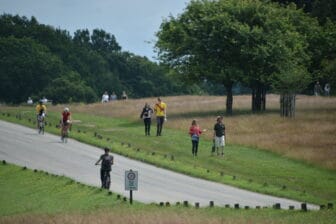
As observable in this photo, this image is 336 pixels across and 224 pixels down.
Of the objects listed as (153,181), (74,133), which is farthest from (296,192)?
(74,133)

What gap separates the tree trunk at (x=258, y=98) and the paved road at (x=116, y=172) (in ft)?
74.4

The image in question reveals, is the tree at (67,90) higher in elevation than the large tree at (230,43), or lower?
lower

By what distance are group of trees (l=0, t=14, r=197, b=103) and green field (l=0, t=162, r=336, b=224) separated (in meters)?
65.3

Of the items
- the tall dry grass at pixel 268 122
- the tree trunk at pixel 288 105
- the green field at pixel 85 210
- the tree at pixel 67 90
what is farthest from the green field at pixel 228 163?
the tree at pixel 67 90

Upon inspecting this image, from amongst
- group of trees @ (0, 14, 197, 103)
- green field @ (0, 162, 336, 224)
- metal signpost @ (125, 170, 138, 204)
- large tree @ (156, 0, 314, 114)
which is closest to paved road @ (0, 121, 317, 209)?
green field @ (0, 162, 336, 224)

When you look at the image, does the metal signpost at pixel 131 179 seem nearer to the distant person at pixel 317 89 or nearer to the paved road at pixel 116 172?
the paved road at pixel 116 172

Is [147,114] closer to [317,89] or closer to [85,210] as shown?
[85,210]

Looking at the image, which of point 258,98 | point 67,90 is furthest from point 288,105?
point 67,90

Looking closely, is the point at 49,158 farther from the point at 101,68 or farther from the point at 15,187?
the point at 101,68

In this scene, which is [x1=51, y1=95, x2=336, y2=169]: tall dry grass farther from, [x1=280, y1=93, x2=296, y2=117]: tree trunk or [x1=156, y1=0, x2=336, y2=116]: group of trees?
[x1=156, y1=0, x2=336, y2=116]: group of trees

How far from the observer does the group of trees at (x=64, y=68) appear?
12225 centimetres

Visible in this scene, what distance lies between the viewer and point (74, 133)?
48750 millimetres

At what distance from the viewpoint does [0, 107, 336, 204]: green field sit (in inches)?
1297

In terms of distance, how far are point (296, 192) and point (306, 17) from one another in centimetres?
4432
